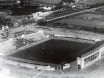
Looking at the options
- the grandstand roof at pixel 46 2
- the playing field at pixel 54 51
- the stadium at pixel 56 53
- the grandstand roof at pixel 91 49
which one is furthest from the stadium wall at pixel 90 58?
the grandstand roof at pixel 46 2

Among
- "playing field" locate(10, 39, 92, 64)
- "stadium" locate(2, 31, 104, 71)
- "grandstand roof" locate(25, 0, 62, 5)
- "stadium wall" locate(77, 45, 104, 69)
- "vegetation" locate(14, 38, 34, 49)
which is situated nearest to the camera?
"stadium wall" locate(77, 45, 104, 69)

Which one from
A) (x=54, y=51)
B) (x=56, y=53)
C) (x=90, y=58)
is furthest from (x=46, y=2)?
(x=90, y=58)

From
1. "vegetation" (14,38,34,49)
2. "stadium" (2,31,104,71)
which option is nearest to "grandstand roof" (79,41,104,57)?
"stadium" (2,31,104,71)

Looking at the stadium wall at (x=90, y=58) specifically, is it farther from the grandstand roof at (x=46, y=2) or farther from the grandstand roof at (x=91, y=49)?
the grandstand roof at (x=46, y=2)

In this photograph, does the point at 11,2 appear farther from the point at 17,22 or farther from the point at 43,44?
the point at 43,44

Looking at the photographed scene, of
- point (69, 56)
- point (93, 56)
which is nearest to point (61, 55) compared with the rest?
point (69, 56)

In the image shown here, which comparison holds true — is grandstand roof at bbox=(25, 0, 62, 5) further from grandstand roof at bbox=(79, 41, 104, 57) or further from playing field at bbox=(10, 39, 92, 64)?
grandstand roof at bbox=(79, 41, 104, 57)

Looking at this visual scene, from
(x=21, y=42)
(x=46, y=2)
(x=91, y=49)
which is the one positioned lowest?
(x=91, y=49)

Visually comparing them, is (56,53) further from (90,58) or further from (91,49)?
(90,58)
